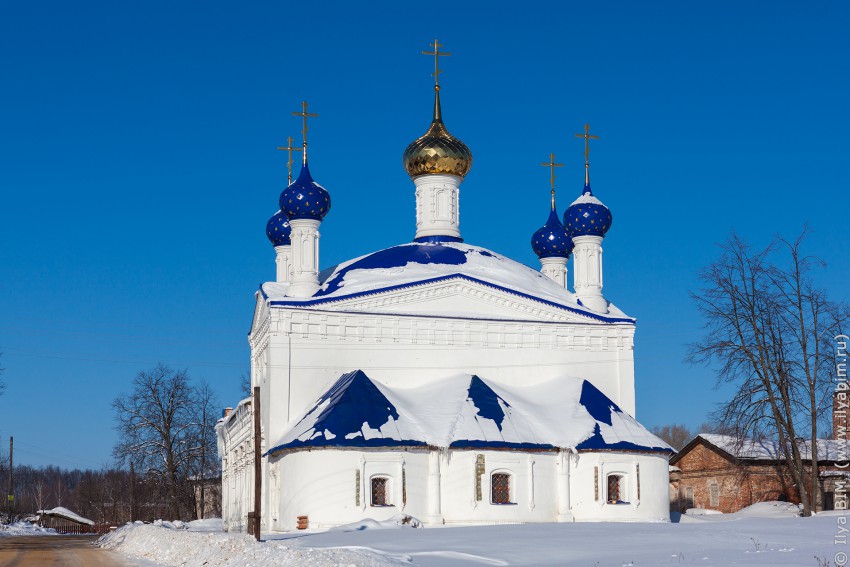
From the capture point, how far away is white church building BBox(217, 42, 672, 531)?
1037 inches

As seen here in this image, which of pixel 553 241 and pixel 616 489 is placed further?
pixel 553 241

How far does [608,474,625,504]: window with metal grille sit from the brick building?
7.94 m

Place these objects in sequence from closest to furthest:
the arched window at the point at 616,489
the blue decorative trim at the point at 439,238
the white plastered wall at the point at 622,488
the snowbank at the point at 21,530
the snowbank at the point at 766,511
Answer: the white plastered wall at the point at 622,488, the arched window at the point at 616,489, the snowbank at the point at 766,511, the blue decorative trim at the point at 439,238, the snowbank at the point at 21,530

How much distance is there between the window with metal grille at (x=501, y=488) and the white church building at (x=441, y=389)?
0.04 m

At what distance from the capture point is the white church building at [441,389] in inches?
1037

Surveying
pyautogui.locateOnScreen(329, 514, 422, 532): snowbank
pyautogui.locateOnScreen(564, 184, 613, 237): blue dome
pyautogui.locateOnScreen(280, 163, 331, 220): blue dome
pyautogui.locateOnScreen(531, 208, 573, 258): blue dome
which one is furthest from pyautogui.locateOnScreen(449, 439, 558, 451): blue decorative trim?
pyautogui.locateOnScreen(531, 208, 573, 258): blue dome

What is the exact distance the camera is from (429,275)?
30219 millimetres

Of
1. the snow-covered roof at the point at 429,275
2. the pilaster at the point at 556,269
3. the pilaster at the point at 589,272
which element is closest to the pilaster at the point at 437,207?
the snow-covered roof at the point at 429,275

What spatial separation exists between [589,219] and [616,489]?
873cm

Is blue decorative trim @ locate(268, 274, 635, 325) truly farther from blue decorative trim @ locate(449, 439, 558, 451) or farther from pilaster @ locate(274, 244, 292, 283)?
A: pilaster @ locate(274, 244, 292, 283)

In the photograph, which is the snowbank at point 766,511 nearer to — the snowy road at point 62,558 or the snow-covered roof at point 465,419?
the snow-covered roof at point 465,419

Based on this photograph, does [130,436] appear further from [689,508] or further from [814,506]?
[814,506]

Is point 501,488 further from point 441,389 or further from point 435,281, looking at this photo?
point 435,281

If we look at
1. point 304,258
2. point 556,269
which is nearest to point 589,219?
point 556,269
